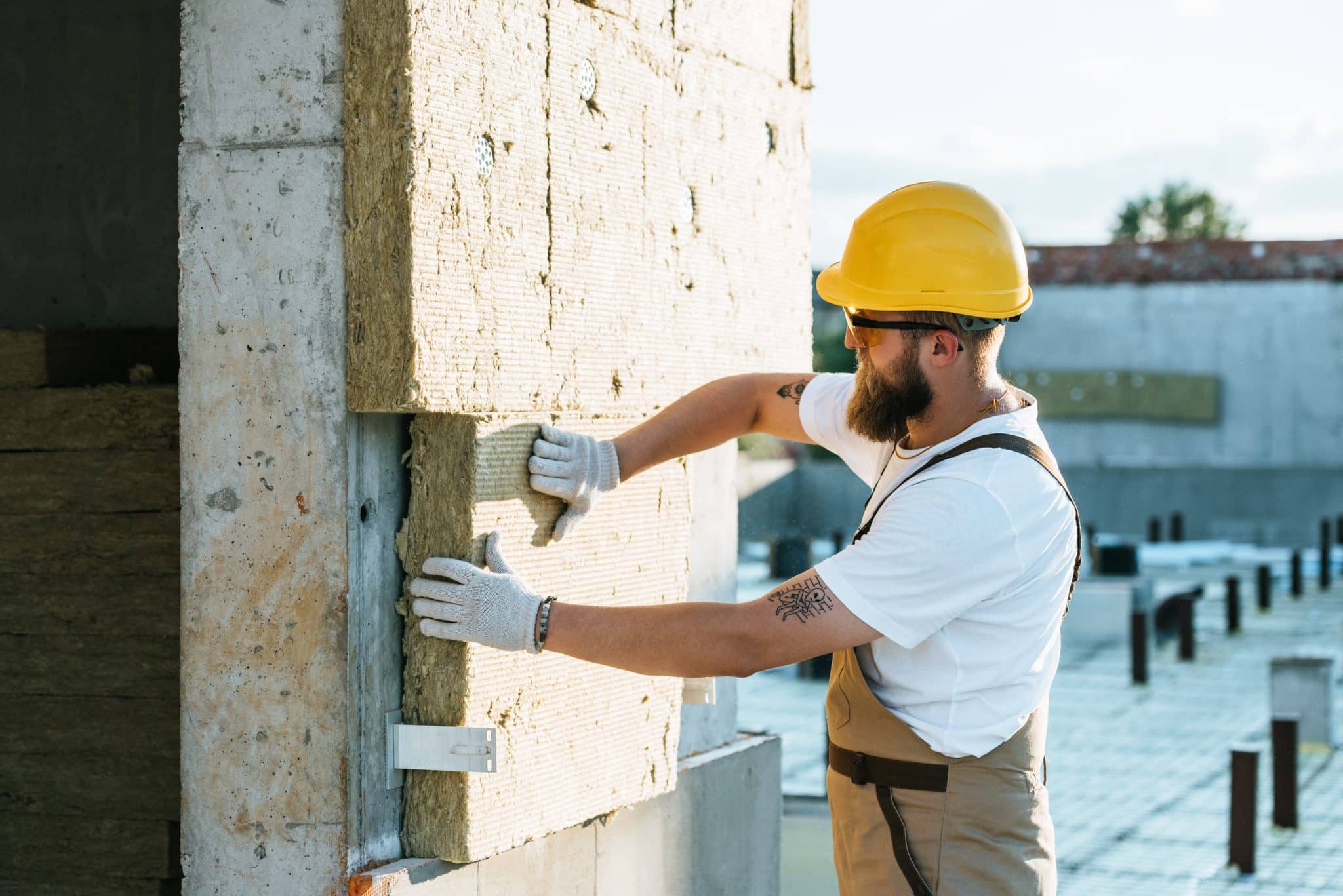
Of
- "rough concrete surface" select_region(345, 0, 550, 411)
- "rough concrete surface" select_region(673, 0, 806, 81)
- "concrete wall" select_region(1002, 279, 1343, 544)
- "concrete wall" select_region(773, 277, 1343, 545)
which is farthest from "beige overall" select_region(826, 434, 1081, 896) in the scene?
"concrete wall" select_region(1002, 279, 1343, 544)

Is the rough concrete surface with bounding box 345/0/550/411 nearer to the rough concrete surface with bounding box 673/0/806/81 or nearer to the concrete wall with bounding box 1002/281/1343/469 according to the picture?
the rough concrete surface with bounding box 673/0/806/81

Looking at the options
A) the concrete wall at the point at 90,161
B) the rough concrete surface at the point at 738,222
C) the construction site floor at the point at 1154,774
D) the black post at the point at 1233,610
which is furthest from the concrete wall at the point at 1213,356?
the concrete wall at the point at 90,161

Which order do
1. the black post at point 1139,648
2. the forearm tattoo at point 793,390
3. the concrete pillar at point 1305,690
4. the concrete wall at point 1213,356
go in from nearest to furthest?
the forearm tattoo at point 793,390 → the concrete pillar at point 1305,690 → the black post at point 1139,648 → the concrete wall at point 1213,356

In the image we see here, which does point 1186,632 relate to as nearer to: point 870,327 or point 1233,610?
point 1233,610

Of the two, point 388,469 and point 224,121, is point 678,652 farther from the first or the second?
point 224,121

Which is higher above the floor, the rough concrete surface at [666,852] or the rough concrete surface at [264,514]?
the rough concrete surface at [264,514]

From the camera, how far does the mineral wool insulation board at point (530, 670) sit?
2.79 meters

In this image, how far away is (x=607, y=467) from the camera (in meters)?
3.13

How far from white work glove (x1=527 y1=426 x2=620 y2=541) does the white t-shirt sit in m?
0.68

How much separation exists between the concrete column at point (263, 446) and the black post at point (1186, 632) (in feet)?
39.4

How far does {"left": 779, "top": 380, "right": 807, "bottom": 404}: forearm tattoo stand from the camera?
131 inches

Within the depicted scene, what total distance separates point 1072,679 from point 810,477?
15.6 meters

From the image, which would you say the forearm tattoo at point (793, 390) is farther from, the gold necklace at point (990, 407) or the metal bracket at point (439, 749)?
the metal bracket at point (439, 749)

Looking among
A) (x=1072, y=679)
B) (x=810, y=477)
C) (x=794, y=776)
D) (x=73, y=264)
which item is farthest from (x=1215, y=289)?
(x=73, y=264)
